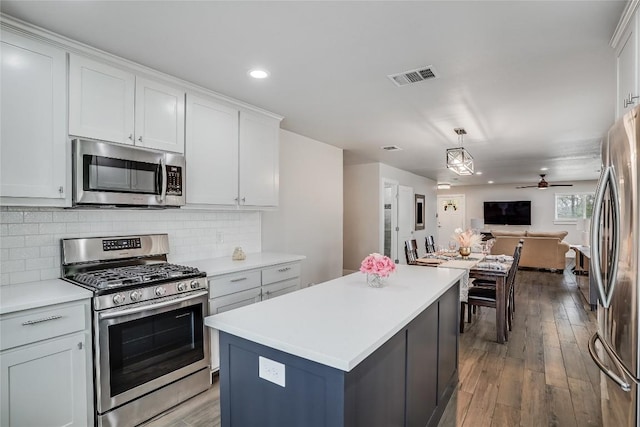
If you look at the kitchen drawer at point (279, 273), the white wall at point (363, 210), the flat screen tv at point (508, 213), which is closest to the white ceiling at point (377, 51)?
the kitchen drawer at point (279, 273)

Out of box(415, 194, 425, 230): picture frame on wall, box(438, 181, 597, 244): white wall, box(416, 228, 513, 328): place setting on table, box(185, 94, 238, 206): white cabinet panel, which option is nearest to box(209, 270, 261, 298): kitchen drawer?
box(185, 94, 238, 206): white cabinet panel

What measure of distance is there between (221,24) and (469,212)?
12.1m

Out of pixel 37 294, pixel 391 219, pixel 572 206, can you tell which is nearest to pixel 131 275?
pixel 37 294

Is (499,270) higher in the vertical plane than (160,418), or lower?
higher

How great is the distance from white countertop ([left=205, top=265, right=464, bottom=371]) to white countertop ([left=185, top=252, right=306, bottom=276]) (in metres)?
0.95

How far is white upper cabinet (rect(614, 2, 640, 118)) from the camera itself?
1682mm

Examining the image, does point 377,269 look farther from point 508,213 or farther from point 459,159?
point 508,213

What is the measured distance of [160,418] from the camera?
231 cm

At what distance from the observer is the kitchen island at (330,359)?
1.23m

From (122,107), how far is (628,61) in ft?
10.2

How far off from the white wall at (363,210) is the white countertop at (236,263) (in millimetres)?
3499

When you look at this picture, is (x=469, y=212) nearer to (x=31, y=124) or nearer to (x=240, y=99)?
(x=240, y=99)

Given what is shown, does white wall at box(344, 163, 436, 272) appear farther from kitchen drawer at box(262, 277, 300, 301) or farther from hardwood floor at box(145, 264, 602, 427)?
kitchen drawer at box(262, 277, 300, 301)

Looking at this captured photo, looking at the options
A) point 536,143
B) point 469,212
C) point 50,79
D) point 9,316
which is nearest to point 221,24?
point 50,79
